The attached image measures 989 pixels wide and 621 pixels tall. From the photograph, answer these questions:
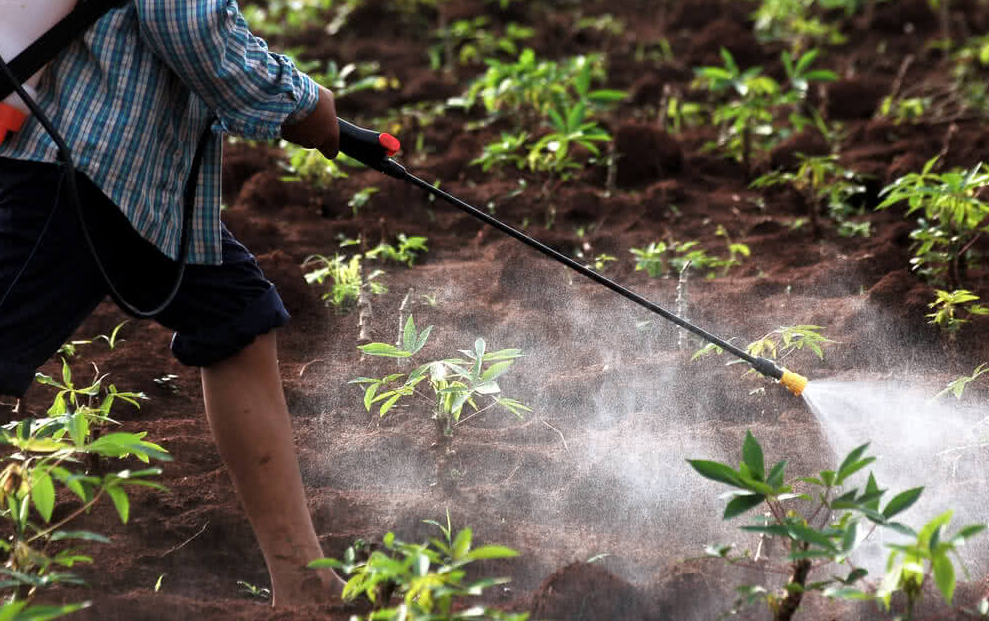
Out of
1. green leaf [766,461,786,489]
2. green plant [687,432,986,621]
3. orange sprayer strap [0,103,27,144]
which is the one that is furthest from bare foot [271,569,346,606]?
orange sprayer strap [0,103,27,144]

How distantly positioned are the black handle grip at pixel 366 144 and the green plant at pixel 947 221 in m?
1.53

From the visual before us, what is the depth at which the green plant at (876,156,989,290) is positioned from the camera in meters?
3.24

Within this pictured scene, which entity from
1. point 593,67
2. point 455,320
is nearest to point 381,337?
point 455,320

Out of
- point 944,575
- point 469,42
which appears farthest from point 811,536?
point 469,42

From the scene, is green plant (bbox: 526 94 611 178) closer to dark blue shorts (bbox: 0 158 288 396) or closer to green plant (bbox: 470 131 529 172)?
green plant (bbox: 470 131 529 172)

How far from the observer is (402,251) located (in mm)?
3846

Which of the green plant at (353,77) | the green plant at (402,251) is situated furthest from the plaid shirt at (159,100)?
the green plant at (353,77)

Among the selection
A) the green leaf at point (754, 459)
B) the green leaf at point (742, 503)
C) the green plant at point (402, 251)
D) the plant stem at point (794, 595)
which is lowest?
the plant stem at point (794, 595)

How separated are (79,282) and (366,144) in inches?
28.0

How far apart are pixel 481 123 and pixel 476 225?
2.99 feet

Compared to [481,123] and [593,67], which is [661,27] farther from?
[481,123]

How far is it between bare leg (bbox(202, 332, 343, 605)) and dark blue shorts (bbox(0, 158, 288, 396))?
0.18 feet

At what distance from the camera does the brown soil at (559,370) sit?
2453mm

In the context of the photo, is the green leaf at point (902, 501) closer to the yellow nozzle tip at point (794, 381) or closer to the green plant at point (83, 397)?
the yellow nozzle tip at point (794, 381)
